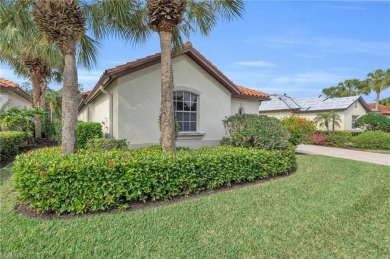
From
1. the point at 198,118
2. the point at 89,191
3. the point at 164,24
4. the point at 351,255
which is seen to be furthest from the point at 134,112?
the point at 351,255

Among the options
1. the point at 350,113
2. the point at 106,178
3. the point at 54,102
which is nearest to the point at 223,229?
the point at 106,178

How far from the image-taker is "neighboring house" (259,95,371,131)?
27141 mm

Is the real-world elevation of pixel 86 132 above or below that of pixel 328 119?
below

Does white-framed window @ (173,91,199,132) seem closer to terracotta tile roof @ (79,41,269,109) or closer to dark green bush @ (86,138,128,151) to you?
terracotta tile roof @ (79,41,269,109)

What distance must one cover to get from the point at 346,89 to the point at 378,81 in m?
11.2

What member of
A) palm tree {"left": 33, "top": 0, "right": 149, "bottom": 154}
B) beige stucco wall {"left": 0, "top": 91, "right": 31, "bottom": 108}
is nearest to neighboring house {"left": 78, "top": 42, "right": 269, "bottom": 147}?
palm tree {"left": 33, "top": 0, "right": 149, "bottom": 154}

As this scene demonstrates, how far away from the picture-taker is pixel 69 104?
6387mm

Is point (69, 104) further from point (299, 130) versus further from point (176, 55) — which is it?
point (299, 130)

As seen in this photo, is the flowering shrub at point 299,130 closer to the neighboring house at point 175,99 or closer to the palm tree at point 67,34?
the neighboring house at point 175,99

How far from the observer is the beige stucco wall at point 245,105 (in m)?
14.5

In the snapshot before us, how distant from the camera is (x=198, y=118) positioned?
12.2 metres

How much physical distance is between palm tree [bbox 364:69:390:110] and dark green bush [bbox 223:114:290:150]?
1561 inches

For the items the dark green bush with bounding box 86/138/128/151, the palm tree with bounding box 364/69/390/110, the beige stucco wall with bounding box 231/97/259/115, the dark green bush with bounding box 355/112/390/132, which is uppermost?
the palm tree with bounding box 364/69/390/110

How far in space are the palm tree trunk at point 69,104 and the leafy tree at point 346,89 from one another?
50.6 metres
